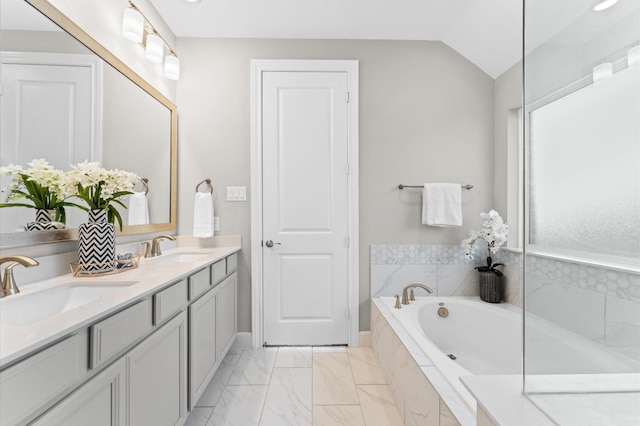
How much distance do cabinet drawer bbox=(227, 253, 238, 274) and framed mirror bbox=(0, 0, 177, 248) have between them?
54 centimetres

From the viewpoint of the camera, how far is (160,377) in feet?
4.18

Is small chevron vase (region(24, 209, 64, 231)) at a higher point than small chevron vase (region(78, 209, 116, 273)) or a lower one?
higher

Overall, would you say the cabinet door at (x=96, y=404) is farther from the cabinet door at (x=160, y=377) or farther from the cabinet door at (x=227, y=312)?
the cabinet door at (x=227, y=312)

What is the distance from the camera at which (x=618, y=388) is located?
0.57m

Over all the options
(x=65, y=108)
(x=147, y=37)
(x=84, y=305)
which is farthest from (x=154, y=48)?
(x=84, y=305)

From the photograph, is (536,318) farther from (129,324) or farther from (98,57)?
(98,57)

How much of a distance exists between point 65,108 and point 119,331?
1.04 metres

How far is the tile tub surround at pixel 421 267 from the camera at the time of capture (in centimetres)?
254

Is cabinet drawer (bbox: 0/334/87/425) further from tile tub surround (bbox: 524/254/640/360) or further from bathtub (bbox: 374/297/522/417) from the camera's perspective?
bathtub (bbox: 374/297/522/417)

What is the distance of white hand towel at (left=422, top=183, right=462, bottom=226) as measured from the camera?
7.91 feet

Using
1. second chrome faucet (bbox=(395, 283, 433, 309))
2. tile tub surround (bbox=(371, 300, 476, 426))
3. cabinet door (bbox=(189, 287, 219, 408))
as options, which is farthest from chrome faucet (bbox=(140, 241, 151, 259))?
second chrome faucet (bbox=(395, 283, 433, 309))

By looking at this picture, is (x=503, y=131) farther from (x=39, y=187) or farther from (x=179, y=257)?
(x=39, y=187)

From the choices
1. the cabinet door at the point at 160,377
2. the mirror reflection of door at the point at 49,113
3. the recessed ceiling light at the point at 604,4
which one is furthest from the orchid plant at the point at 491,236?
the mirror reflection of door at the point at 49,113

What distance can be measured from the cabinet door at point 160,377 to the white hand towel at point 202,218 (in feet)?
3.14
